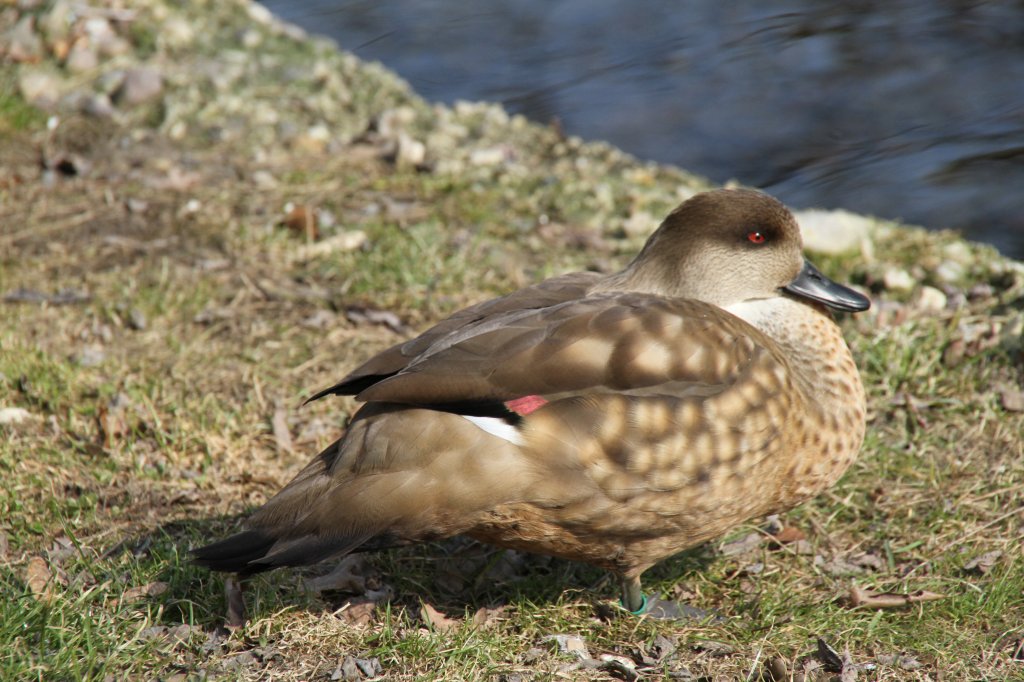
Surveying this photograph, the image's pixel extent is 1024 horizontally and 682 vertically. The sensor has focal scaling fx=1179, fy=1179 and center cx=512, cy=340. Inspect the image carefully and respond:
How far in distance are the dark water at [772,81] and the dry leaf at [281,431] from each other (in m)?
4.35

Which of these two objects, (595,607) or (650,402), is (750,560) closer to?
(595,607)

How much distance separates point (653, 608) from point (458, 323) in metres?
1.02

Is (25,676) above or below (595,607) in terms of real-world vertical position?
above

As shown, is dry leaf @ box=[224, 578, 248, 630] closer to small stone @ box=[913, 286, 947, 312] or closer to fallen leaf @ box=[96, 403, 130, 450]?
fallen leaf @ box=[96, 403, 130, 450]

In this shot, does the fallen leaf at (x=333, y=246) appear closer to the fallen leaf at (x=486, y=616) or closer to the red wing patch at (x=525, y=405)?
the fallen leaf at (x=486, y=616)

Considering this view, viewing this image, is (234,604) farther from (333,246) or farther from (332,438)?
(333,246)

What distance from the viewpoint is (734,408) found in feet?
10.3

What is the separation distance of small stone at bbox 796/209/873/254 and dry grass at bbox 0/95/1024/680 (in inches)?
5.4

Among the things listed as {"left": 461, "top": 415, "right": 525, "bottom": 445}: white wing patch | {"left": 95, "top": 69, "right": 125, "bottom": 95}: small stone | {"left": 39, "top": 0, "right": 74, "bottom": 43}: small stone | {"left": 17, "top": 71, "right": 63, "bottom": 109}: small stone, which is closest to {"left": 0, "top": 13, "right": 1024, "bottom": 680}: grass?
{"left": 461, "top": 415, "right": 525, "bottom": 445}: white wing patch

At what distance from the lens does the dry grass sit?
318 centimetres

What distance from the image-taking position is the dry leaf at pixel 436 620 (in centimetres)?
329

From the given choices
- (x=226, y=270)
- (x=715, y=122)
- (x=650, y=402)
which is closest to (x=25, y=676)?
(x=650, y=402)

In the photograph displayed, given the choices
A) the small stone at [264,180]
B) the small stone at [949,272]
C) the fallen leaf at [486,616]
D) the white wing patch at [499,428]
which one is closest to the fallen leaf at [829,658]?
the fallen leaf at [486,616]

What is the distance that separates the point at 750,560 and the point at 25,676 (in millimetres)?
2127
